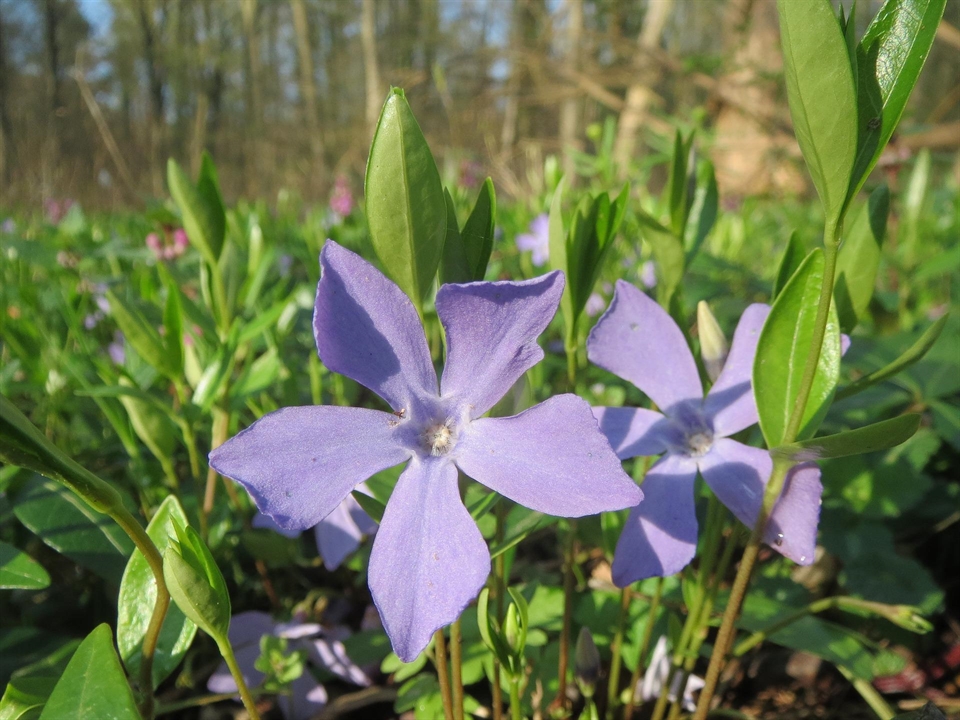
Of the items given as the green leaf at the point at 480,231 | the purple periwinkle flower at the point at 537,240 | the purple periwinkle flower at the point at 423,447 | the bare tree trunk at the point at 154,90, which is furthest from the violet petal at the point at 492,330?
the bare tree trunk at the point at 154,90

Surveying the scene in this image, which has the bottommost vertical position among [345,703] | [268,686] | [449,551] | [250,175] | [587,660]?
[250,175]

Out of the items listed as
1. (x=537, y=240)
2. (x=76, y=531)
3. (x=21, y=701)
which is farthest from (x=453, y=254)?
(x=537, y=240)

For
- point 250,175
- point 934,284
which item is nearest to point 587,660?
point 934,284

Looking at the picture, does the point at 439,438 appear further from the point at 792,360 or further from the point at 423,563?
the point at 792,360

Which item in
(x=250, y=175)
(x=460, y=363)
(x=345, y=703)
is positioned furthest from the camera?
(x=250, y=175)

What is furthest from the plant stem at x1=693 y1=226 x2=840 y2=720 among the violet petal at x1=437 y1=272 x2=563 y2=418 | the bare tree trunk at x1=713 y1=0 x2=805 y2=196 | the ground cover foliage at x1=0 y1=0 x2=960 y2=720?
the bare tree trunk at x1=713 y1=0 x2=805 y2=196

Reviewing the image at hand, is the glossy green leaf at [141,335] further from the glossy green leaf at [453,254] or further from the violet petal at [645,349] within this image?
the violet petal at [645,349]

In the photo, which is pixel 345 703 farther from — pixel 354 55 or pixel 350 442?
pixel 354 55
